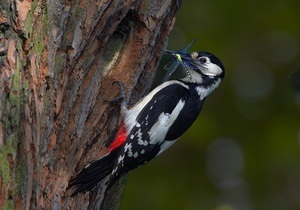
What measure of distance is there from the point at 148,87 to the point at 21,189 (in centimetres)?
153

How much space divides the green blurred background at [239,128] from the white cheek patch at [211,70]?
1.72 meters

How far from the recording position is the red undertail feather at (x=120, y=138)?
4926mm

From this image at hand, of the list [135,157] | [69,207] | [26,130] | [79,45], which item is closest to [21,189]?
[26,130]

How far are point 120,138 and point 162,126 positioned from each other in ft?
1.38

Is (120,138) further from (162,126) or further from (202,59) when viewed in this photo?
(202,59)

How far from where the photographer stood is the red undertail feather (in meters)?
4.93

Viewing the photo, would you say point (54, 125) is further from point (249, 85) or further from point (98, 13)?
point (249, 85)

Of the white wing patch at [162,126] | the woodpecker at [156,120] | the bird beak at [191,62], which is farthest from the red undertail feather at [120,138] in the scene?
the bird beak at [191,62]

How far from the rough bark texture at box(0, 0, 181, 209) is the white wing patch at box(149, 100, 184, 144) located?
0.86 feet

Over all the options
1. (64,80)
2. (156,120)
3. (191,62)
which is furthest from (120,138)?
(191,62)

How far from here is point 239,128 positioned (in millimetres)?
8016

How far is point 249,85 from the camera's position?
816cm

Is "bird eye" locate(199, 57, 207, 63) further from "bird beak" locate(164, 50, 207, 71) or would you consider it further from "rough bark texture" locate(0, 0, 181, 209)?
"rough bark texture" locate(0, 0, 181, 209)

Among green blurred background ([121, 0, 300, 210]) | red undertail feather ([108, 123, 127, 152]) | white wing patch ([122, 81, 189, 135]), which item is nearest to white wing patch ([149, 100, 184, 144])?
white wing patch ([122, 81, 189, 135])
